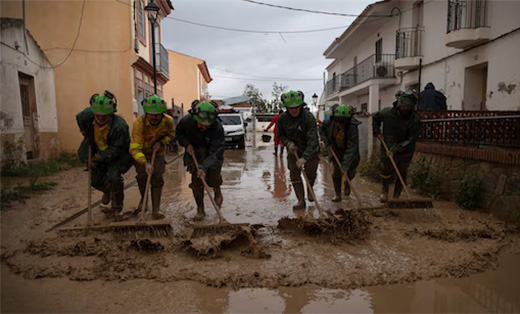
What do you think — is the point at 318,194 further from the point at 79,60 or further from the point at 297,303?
the point at 79,60

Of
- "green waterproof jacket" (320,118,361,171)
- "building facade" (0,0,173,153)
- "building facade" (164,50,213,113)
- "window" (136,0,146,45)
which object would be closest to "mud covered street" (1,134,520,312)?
"green waterproof jacket" (320,118,361,171)

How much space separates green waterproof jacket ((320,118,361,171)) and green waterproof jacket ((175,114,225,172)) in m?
2.02

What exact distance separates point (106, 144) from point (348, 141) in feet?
12.1

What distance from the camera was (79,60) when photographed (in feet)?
43.2

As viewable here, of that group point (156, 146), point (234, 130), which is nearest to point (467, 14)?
point (156, 146)

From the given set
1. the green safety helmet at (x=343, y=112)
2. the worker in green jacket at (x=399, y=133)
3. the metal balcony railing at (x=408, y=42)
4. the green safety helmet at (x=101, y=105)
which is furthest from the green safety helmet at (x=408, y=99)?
the metal balcony railing at (x=408, y=42)

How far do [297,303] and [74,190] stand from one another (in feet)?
19.0

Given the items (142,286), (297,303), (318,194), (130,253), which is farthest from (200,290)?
(318,194)

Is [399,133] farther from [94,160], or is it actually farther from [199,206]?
[94,160]

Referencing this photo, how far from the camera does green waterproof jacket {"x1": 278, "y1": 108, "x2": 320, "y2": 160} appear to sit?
532cm

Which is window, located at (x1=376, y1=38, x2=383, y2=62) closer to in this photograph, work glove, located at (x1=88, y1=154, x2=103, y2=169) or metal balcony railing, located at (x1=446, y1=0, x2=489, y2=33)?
metal balcony railing, located at (x1=446, y1=0, x2=489, y2=33)

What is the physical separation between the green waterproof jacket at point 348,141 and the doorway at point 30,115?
7.95 metres

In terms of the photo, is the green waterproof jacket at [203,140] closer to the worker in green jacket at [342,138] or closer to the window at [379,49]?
the worker in green jacket at [342,138]

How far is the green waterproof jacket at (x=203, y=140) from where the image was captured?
193 inches
